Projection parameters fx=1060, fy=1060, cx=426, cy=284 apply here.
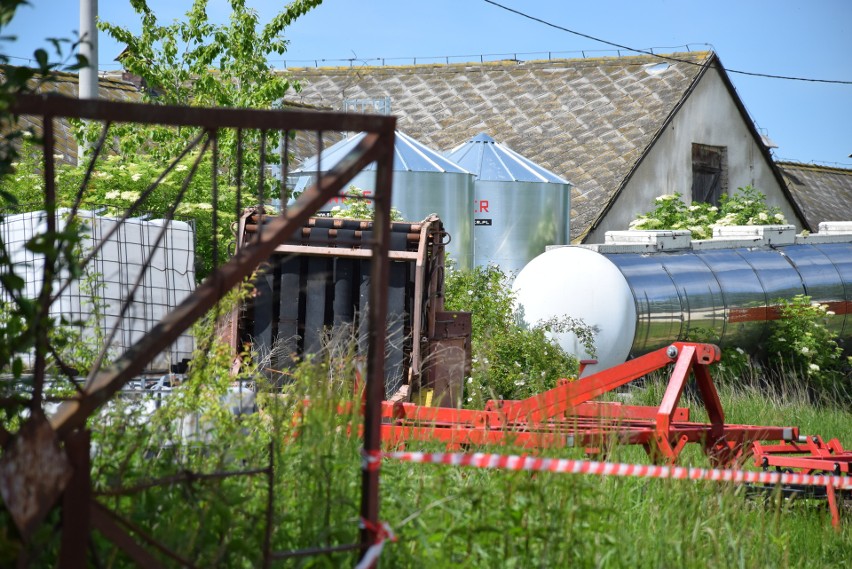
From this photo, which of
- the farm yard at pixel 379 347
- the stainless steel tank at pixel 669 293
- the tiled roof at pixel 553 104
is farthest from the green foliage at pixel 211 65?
the tiled roof at pixel 553 104

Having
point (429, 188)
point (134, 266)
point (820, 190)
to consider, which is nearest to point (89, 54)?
point (134, 266)

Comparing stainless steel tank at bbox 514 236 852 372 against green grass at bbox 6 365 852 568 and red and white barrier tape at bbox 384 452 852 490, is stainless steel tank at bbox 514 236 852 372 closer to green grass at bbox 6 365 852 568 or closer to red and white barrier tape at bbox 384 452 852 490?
red and white barrier tape at bbox 384 452 852 490

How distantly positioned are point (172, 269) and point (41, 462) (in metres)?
6.00

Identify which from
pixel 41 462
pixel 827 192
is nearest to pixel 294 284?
pixel 41 462

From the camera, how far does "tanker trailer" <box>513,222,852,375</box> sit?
42.4ft

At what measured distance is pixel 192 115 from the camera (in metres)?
3.27

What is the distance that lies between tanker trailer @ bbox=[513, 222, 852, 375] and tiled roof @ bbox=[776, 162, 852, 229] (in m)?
14.9

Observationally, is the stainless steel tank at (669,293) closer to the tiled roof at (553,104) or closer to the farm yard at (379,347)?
the farm yard at (379,347)

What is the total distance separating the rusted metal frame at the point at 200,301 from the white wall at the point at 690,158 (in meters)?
17.4

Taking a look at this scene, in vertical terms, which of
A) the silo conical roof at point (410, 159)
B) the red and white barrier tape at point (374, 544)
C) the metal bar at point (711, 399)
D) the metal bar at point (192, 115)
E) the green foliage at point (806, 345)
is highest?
the silo conical roof at point (410, 159)

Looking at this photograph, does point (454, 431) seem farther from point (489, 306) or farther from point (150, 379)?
point (489, 306)

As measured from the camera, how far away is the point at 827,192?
35.0 m

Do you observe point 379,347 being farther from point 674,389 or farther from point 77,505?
point 674,389

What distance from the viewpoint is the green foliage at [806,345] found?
14.4 metres
